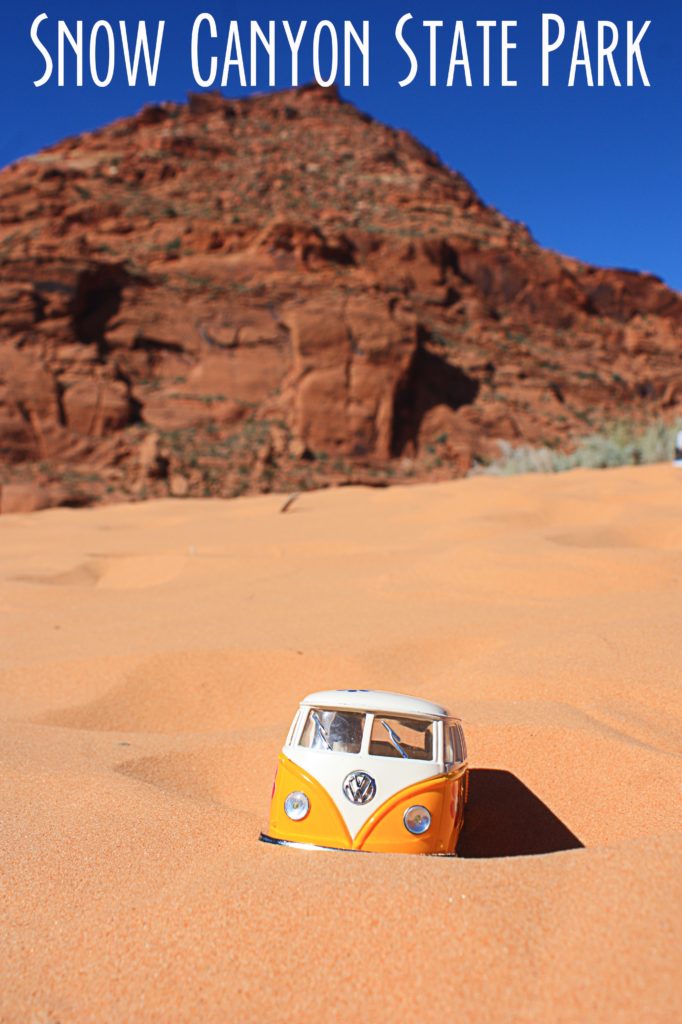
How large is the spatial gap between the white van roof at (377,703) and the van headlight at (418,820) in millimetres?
317

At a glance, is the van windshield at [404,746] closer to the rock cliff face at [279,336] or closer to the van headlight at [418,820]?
the van headlight at [418,820]

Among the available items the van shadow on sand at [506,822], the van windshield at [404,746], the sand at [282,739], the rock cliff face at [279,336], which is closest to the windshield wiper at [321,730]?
the van windshield at [404,746]

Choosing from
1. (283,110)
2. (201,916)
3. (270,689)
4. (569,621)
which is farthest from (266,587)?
(283,110)

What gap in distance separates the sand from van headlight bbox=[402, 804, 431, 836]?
35cm

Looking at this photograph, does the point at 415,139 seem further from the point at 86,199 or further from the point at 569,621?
the point at 569,621

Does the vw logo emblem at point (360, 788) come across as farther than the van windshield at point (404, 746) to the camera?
No

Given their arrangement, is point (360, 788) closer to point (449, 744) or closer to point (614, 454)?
point (449, 744)

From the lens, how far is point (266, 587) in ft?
18.9

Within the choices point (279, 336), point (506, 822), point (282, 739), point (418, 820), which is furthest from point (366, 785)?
point (279, 336)

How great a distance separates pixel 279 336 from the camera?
24875 millimetres

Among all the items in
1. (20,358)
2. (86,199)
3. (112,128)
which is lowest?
(20,358)

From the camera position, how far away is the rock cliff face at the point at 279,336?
2150 centimetres

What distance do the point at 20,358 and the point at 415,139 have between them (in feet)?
138

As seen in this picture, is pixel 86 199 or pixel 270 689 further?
pixel 86 199
